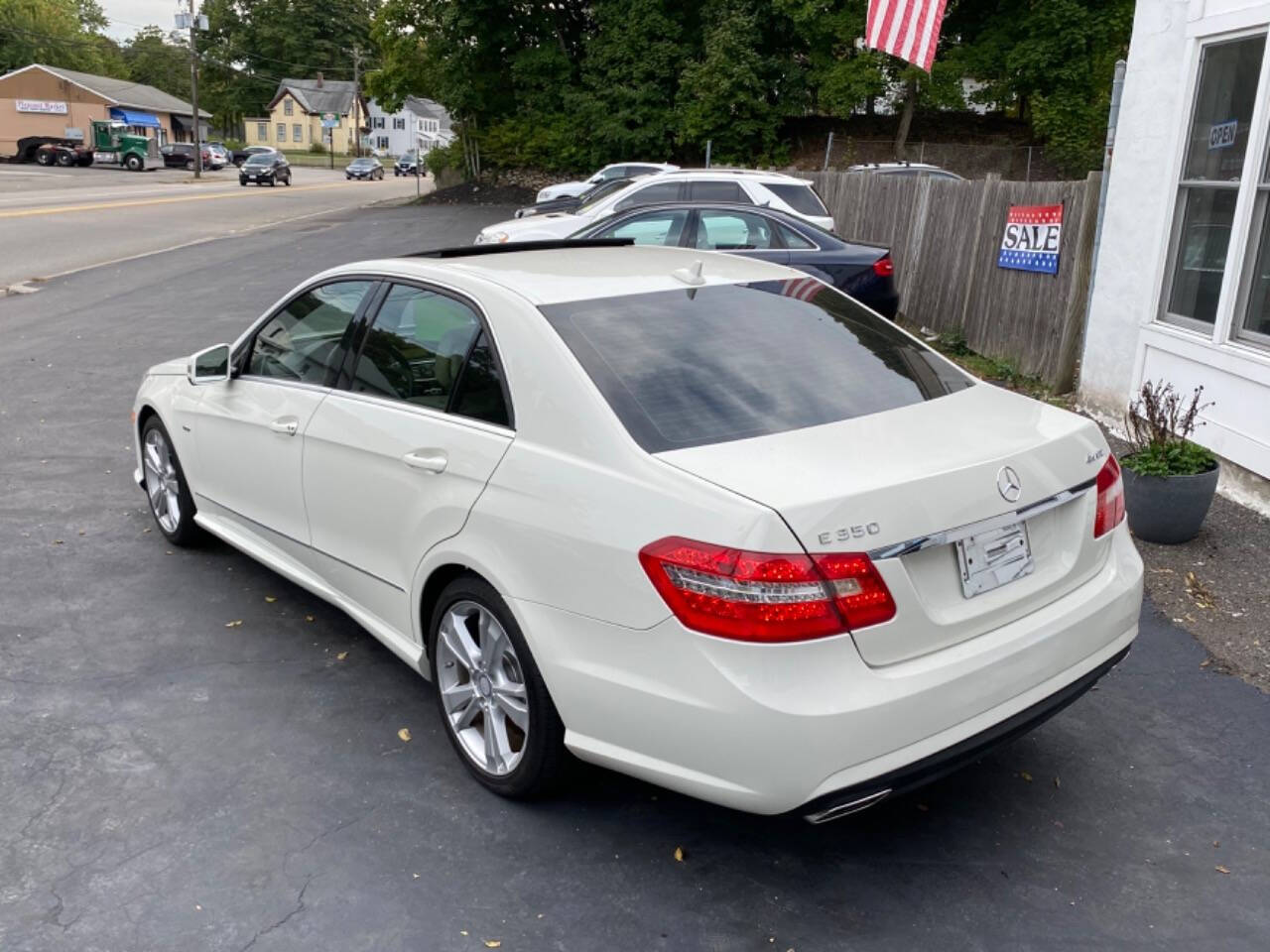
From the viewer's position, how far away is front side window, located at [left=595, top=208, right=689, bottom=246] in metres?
11.6

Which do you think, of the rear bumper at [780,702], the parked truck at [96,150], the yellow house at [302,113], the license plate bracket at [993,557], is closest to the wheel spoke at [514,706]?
the rear bumper at [780,702]

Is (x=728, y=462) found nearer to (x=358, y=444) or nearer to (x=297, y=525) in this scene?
(x=358, y=444)

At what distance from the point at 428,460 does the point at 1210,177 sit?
19.9ft

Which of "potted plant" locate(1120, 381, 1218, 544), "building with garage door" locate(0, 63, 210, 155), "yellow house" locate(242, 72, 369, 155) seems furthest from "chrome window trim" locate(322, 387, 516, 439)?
"yellow house" locate(242, 72, 369, 155)

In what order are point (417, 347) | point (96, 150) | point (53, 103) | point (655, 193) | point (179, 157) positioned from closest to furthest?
point (417, 347) → point (655, 193) → point (96, 150) → point (179, 157) → point (53, 103)

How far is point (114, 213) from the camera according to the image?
2862 centimetres

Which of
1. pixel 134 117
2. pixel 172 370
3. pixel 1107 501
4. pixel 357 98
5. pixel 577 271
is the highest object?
pixel 357 98

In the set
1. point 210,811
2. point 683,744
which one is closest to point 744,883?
point 683,744

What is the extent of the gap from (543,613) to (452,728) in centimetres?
81

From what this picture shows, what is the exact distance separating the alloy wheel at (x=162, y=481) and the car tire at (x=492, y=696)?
8.36ft

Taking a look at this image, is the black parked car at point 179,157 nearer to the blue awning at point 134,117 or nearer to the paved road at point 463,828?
the blue awning at point 134,117

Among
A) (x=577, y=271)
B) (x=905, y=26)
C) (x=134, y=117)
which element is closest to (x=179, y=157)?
(x=134, y=117)

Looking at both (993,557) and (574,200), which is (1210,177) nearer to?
(993,557)

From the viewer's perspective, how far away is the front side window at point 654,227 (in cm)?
1162
